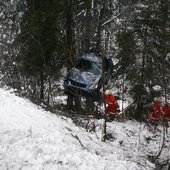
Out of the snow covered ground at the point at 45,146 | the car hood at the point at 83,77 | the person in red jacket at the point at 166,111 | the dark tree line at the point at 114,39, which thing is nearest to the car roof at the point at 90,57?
the dark tree line at the point at 114,39

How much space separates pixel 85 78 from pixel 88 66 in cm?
113

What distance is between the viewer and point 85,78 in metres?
17.5

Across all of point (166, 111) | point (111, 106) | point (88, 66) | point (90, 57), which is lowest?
point (166, 111)

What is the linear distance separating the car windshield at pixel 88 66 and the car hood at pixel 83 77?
1.44 feet

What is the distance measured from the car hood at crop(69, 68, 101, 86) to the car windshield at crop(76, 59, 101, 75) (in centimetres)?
44

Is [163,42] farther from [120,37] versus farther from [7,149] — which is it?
[7,149]

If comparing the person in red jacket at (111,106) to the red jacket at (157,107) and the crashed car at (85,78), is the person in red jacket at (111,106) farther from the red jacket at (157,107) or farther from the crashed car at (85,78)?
the crashed car at (85,78)

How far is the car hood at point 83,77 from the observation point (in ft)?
56.6

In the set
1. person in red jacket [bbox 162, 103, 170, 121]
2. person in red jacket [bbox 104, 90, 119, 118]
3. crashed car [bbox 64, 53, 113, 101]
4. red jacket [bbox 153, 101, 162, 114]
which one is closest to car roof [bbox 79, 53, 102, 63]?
crashed car [bbox 64, 53, 113, 101]

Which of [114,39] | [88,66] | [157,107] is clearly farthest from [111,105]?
[88,66]

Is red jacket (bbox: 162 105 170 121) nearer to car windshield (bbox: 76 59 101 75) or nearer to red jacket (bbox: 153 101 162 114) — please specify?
red jacket (bbox: 153 101 162 114)

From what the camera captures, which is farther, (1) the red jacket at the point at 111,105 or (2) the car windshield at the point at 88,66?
(2) the car windshield at the point at 88,66

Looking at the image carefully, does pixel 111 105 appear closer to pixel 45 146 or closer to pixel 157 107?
pixel 157 107

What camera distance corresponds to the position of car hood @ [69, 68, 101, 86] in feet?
56.6
